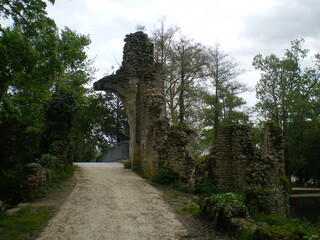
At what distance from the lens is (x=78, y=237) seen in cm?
649

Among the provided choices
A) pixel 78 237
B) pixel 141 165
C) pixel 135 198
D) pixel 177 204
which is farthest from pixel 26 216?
pixel 141 165

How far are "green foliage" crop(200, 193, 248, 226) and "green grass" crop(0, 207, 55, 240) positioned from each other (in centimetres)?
379

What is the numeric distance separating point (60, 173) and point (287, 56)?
25.4 metres

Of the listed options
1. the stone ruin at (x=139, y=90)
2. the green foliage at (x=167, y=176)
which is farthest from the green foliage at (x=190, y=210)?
the stone ruin at (x=139, y=90)

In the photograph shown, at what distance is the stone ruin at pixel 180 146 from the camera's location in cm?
935

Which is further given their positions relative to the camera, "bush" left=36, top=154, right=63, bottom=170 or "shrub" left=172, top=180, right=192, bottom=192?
"bush" left=36, top=154, right=63, bottom=170

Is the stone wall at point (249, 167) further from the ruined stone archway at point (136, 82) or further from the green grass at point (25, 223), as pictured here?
the ruined stone archway at point (136, 82)

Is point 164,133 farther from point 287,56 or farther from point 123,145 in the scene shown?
point 287,56

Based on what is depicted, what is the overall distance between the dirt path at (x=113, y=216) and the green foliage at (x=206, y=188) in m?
1.68

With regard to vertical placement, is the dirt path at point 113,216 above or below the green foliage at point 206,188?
below

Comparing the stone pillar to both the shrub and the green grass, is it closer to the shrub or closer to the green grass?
the shrub

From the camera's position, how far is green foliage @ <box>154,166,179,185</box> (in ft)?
44.8

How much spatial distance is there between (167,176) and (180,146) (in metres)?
1.36

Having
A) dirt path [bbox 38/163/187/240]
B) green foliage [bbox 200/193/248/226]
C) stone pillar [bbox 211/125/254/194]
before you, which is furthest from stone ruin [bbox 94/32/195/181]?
green foliage [bbox 200/193/248/226]
